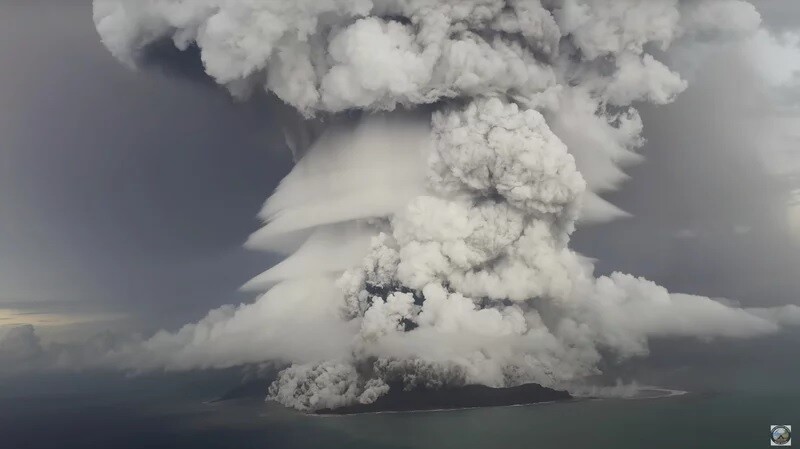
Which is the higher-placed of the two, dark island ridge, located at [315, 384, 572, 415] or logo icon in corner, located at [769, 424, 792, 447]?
dark island ridge, located at [315, 384, 572, 415]

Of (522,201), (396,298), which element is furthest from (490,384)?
(522,201)

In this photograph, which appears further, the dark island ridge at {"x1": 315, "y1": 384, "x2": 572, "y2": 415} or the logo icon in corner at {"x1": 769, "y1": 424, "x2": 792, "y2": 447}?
the dark island ridge at {"x1": 315, "y1": 384, "x2": 572, "y2": 415}

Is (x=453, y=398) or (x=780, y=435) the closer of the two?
(x=780, y=435)

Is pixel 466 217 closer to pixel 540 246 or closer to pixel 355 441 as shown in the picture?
pixel 540 246

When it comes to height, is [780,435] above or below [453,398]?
below

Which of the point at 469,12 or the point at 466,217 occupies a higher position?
the point at 469,12

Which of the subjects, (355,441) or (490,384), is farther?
(490,384)

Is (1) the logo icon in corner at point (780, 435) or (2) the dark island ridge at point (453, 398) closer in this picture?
(1) the logo icon in corner at point (780, 435)

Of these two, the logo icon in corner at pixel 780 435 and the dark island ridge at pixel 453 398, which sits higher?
the dark island ridge at pixel 453 398
